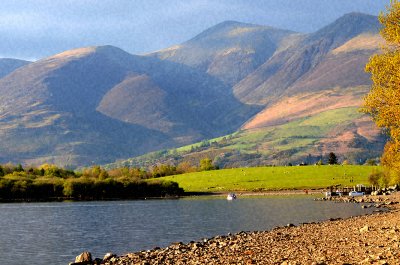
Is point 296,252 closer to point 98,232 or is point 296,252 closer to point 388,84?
point 388,84

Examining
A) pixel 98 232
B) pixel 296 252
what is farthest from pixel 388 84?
pixel 98 232

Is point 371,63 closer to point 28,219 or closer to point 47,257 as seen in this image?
point 47,257

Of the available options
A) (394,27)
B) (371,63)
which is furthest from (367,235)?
(394,27)

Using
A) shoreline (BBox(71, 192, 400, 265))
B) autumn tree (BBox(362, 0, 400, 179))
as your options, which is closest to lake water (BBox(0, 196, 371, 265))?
shoreline (BBox(71, 192, 400, 265))

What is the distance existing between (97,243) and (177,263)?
31804 millimetres

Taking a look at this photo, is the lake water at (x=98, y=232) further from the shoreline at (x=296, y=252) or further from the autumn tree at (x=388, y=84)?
the autumn tree at (x=388, y=84)

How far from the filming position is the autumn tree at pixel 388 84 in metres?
44.5

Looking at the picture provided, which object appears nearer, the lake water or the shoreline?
the shoreline

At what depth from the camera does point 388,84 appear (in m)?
46.1

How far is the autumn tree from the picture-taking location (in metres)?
44.5

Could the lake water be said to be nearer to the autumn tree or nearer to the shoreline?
the shoreline

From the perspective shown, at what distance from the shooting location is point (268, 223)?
87250 millimetres

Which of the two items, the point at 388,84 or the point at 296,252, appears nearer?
the point at 296,252

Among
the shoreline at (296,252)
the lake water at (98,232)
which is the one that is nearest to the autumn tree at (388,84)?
the shoreline at (296,252)
